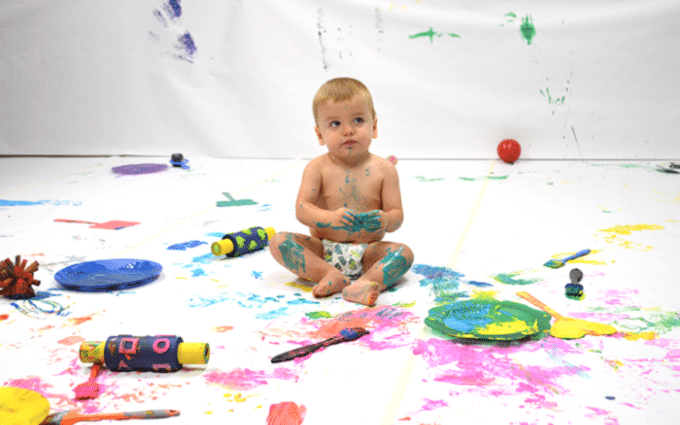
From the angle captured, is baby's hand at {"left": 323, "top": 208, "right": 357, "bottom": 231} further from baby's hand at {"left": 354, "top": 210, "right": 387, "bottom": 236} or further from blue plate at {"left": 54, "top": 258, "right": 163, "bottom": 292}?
blue plate at {"left": 54, "top": 258, "right": 163, "bottom": 292}

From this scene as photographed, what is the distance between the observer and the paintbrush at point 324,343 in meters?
1.16

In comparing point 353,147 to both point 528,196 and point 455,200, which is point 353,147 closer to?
point 455,200

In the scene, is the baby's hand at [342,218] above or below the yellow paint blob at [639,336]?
above

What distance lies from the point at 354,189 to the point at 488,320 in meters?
0.52

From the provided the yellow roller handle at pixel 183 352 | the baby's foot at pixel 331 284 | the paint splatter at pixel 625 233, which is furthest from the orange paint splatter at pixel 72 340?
the paint splatter at pixel 625 233

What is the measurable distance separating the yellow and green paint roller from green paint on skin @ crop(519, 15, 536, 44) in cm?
231

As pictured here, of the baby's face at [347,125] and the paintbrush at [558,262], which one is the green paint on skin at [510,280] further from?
the baby's face at [347,125]

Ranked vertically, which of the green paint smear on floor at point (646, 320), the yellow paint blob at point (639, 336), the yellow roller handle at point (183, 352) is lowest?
the yellow roller handle at point (183, 352)

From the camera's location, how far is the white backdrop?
3.49m

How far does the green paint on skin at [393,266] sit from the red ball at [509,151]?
2.14 meters

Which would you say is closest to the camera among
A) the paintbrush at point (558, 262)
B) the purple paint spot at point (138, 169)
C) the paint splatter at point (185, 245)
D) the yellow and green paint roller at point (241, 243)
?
the paintbrush at point (558, 262)

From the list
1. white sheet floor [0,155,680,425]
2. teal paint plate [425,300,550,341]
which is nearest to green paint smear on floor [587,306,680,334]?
white sheet floor [0,155,680,425]

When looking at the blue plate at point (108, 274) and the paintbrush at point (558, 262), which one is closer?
the blue plate at point (108, 274)

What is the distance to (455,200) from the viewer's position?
257 centimetres
